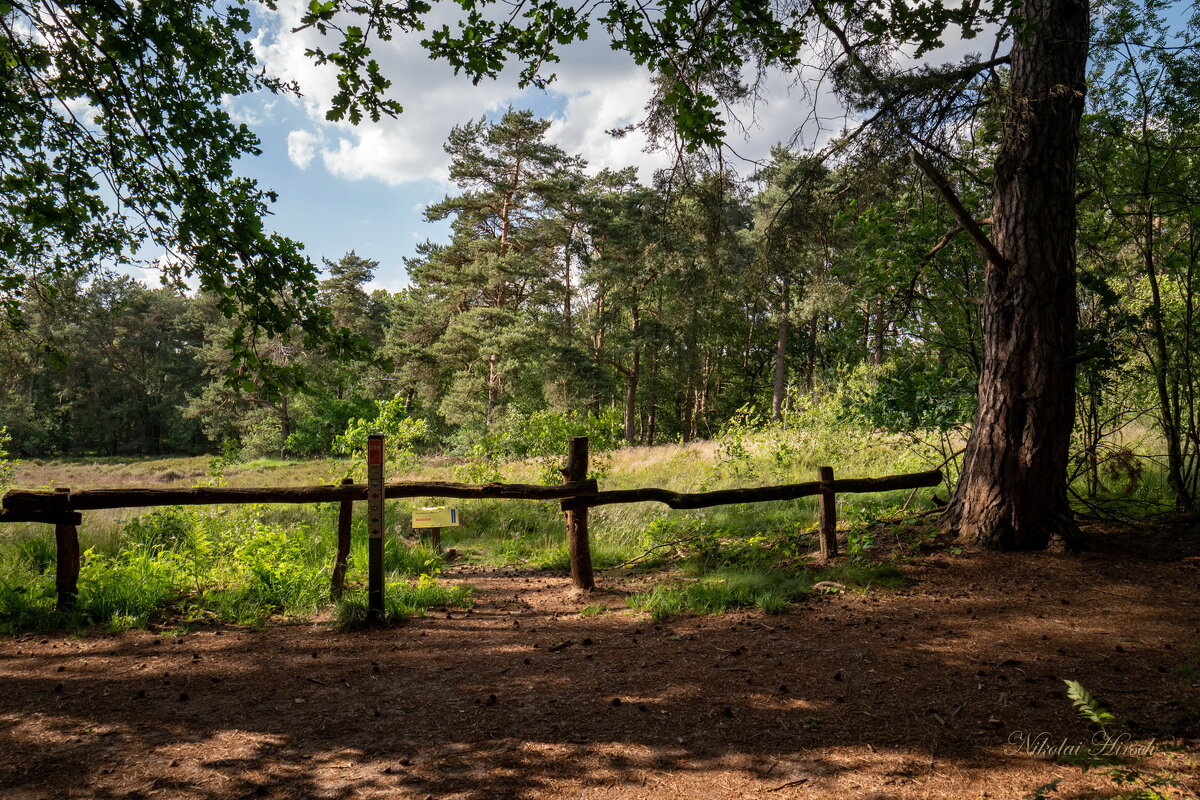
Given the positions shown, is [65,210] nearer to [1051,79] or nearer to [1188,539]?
[1051,79]

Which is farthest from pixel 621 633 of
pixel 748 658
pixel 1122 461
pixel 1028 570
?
pixel 1122 461

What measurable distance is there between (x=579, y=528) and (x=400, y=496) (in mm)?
1730

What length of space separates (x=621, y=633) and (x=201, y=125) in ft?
16.0

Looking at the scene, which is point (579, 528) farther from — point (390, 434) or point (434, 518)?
point (390, 434)

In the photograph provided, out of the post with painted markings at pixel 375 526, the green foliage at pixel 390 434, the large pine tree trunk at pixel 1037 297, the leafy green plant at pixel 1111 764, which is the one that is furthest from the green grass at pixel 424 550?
the leafy green plant at pixel 1111 764

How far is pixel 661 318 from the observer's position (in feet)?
87.1

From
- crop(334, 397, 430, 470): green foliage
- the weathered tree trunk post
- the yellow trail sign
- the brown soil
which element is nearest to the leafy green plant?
the brown soil

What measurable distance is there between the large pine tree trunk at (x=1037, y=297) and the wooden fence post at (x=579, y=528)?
12.6 ft

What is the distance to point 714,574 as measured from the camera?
6.31 m

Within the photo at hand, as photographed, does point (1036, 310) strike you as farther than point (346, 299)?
No

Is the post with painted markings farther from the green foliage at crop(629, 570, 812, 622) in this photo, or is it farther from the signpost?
the signpost

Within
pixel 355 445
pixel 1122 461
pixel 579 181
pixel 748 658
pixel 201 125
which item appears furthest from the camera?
pixel 579 181

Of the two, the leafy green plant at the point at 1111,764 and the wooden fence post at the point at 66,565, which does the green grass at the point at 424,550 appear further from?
the leafy green plant at the point at 1111,764

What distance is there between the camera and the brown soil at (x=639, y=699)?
2727 millimetres
